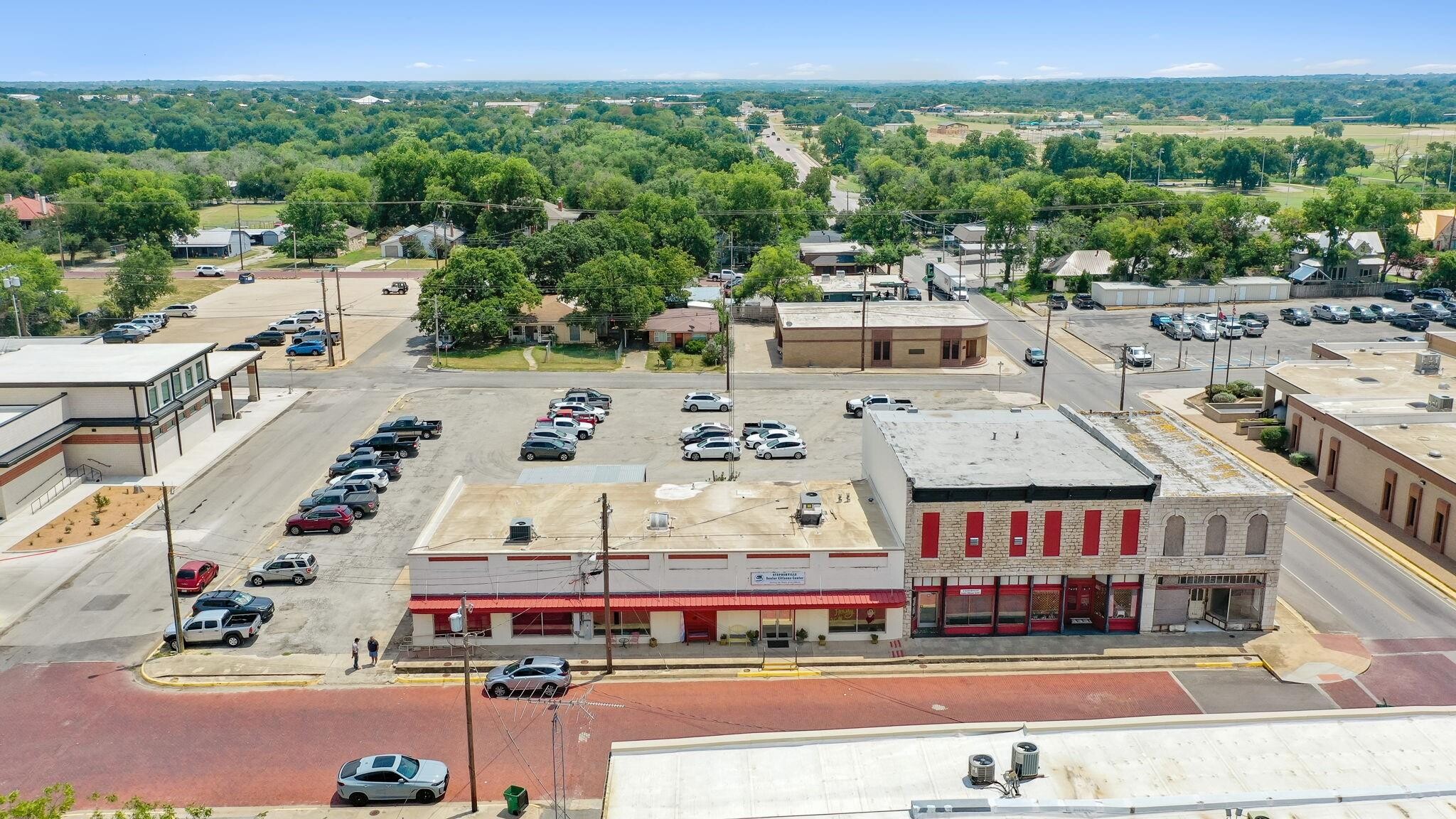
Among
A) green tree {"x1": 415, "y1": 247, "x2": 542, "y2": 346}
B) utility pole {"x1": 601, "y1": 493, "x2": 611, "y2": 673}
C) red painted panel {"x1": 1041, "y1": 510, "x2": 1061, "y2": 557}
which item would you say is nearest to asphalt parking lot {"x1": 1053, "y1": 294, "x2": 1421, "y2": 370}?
red painted panel {"x1": 1041, "y1": 510, "x2": 1061, "y2": 557}

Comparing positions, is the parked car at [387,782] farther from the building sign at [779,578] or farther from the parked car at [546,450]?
the parked car at [546,450]

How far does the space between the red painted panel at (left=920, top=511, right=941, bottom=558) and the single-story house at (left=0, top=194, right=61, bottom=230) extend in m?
133

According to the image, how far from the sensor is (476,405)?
7362cm

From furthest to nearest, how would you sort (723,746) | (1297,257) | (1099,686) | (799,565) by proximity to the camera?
(1297,257), (799,565), (1099,686), (723,746)

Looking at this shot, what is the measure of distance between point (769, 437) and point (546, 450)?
42.0 ft

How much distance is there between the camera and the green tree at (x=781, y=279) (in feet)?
329

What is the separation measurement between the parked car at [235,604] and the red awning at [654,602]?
6.64 metres

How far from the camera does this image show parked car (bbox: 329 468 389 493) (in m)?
56.2

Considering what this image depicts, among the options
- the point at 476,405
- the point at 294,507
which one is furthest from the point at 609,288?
the point at 294,507

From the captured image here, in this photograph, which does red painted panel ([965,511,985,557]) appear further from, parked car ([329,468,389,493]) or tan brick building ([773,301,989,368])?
tan brick building ([773,301,989,368])

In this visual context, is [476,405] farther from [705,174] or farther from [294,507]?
[705,174]

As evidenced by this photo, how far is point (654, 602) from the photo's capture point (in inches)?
1628

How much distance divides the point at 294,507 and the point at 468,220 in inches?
3659

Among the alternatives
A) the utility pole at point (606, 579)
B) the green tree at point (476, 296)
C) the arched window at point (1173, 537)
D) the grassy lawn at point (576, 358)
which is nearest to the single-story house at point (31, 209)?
the green tree at point (476, 296)
